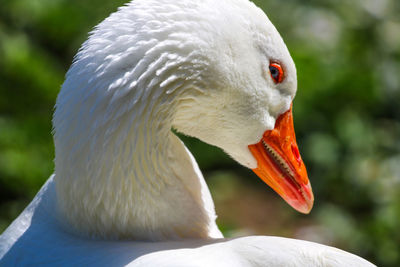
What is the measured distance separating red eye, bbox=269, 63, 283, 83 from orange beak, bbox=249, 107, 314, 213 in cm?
21

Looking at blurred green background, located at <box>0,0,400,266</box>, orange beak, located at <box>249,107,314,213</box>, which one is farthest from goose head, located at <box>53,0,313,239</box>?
blurred green background, located at <box>0,0,400,266</box>

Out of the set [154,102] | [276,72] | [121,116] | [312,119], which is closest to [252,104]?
[276,72]

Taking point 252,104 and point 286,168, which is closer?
point 252,104

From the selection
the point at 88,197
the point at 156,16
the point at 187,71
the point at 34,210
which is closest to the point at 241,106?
the point at 187,71

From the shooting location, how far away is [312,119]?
203 inches

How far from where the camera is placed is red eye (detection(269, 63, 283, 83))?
2264mm

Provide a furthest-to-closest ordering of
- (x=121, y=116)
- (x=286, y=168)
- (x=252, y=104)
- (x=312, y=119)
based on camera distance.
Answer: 1. (x=312, y=119)
2. (x=286, y=168)
3. (x=252, y=104)
4. (x=121, y=116)

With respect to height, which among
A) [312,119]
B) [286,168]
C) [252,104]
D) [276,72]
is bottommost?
[312,119]

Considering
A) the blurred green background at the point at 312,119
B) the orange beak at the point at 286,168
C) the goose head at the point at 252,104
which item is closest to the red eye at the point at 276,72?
the goose head at the point at 252,104

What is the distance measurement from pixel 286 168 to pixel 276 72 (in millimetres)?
453

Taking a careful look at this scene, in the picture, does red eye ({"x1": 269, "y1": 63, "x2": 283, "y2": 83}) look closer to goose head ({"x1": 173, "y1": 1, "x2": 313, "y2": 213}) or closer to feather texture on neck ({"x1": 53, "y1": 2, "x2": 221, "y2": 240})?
goose head ({"x1": 173, "y1": 1, "x2": 313, "y2": 213})

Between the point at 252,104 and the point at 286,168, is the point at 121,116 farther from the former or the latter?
the point at 286,168

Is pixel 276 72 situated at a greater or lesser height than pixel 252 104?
greater

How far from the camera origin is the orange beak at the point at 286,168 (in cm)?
249
